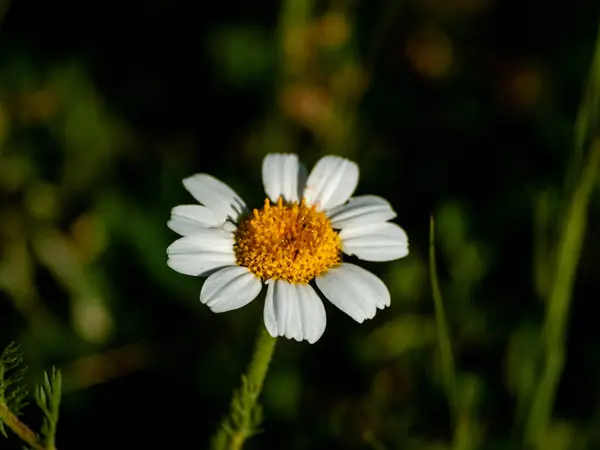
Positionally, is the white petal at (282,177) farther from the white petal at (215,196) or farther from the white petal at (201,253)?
the white petal at (201,253)

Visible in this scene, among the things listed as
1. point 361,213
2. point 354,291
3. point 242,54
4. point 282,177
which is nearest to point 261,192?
point 242,54

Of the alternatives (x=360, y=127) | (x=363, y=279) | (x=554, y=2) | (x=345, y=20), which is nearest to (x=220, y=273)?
(x=363, y=279)

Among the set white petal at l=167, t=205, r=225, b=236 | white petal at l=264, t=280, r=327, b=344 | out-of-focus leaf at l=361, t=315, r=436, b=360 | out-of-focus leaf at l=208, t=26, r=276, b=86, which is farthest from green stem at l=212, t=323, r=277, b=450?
out-of-focus leaf at l=208, t=26, r=276, b=86

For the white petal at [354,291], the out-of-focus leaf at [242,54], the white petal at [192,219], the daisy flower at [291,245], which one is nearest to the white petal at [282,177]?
the daisy flower at [291,245]

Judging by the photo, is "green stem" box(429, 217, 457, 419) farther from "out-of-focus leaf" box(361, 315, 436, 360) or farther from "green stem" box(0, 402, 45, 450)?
"green stem" box(0, 402, 45, 450)

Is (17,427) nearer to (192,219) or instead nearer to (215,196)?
(192,219)

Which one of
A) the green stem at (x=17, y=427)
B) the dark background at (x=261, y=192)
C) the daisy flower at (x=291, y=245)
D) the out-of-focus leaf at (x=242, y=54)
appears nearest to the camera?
the green stem at (x=17, y=427)

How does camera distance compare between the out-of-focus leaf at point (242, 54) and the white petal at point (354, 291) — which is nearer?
the white petal at point (354, 291)
